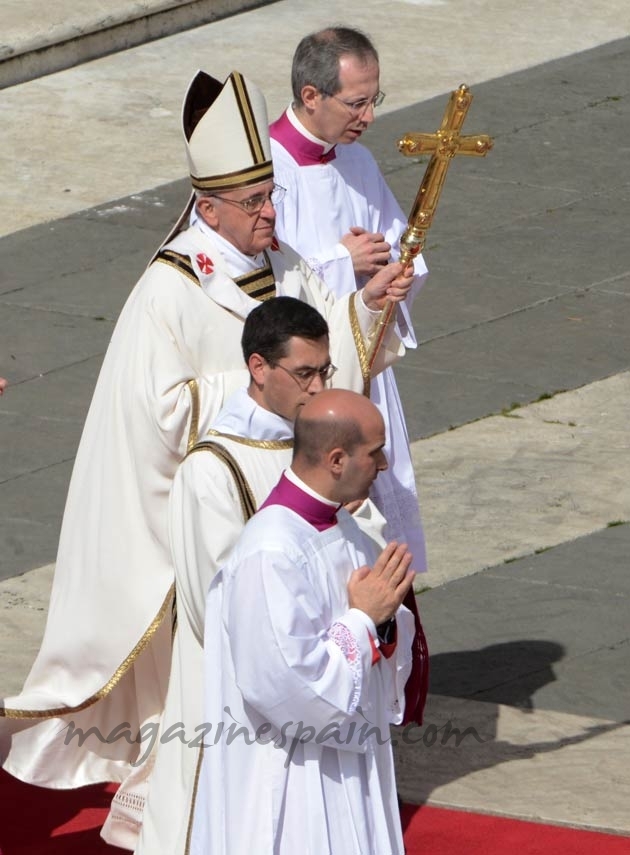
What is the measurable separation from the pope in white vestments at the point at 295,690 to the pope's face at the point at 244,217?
1.16 meters

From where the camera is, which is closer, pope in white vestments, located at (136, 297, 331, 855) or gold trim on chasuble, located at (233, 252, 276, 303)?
pope in white vestments, located at (136, 297, 331, 855)

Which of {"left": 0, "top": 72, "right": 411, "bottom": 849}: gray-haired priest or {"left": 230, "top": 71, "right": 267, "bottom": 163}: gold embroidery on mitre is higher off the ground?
{"left": 230, "top": 71, "right": 267, "bottom": 163}: gold embroidery on mitre

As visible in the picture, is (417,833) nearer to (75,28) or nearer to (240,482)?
(240,482)

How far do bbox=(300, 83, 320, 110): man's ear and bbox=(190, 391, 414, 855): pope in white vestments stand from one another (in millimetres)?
1897

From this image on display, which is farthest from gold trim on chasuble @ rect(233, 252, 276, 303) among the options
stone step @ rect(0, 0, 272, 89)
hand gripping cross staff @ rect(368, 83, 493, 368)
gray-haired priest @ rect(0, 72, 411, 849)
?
stone step @ rect(0, 0, 272, 89)

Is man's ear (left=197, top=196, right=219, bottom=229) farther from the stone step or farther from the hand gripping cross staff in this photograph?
the stone step

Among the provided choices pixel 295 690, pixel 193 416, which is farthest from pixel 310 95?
pixel 295 690

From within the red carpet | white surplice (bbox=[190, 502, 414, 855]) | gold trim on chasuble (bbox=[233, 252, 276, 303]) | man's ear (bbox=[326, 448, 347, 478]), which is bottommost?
the red carpet

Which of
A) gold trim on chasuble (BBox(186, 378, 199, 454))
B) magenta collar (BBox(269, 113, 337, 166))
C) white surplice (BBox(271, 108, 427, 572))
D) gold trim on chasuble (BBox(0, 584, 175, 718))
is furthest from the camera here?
magenta collar (BBox(269, 113, 337, 166))

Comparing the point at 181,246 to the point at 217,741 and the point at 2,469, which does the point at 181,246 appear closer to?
the point at 217,741

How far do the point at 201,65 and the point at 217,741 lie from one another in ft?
30.4

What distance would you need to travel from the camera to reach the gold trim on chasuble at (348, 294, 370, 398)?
5914 millimetres

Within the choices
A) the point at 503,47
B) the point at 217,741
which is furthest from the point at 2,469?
the point at 503,47

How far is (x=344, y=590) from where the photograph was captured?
4.66m
